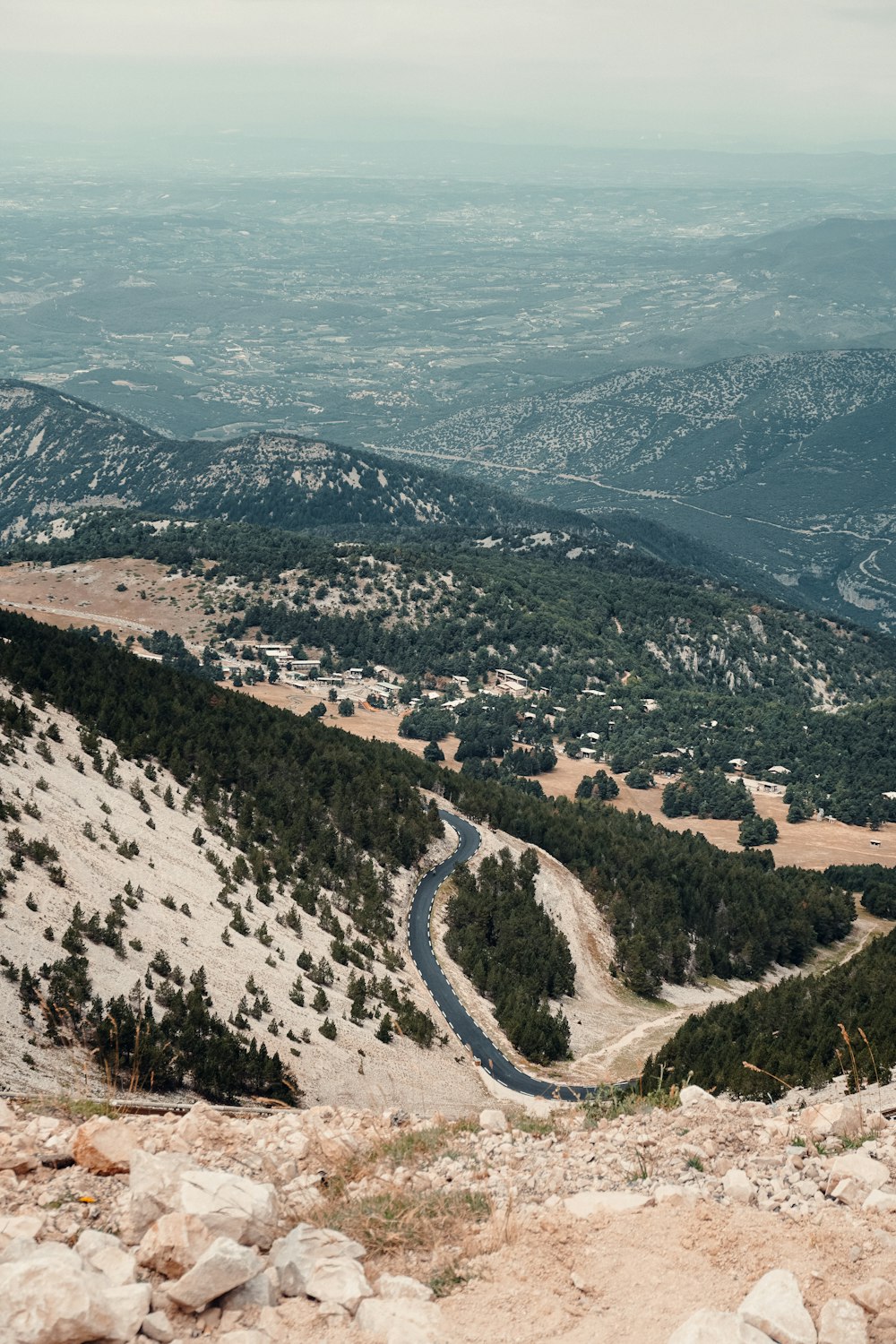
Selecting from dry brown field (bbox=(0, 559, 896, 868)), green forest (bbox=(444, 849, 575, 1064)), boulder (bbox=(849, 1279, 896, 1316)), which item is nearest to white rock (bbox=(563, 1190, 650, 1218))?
boulder (bbox=(849, 1279, 896, 1316))

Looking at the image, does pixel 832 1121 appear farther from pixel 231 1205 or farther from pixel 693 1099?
pixel 231 1205

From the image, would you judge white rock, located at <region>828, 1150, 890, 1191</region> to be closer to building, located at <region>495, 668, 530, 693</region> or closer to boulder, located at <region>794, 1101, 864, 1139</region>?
boulder, located at <region>794, 1101, 864, 1139</region>

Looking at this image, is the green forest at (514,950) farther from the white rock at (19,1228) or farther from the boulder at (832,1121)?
the white rock at (19,1228)

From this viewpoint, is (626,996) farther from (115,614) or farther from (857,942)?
(115,614)

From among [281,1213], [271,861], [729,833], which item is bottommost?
[729,833]

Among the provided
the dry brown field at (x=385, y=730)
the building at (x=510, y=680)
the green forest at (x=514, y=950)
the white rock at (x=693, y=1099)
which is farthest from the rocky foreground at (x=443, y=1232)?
the building at (x=510, y=680)

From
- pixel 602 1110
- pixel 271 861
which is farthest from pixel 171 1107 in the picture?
pixel 271 861
